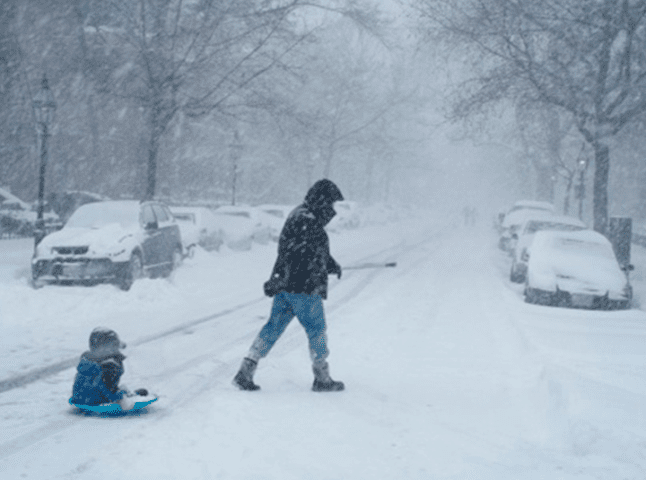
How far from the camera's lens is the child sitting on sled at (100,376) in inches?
238

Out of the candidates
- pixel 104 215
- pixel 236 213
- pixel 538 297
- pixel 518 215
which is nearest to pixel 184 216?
pixel 236 213

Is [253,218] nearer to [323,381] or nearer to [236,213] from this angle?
[236,213]

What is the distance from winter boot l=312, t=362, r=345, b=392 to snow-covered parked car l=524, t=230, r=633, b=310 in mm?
8283

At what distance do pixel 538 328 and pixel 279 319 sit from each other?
17.6ft

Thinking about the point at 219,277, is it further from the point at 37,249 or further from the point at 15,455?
the point at 15,455

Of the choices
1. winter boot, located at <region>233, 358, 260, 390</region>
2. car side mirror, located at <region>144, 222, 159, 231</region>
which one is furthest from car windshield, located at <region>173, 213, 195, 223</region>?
winter boot, located at <region>233, 358, 260, 390</region>

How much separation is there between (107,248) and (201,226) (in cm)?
789

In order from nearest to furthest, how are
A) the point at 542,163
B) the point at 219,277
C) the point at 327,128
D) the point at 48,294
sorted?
1. the point at 48,294
2. the point at 219,277
3. the point at 327,128
4. the point at 542,163

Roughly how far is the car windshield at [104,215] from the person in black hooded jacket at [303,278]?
8.41 meters

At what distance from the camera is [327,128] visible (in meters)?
42.2

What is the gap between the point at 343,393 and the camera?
23.1 feet

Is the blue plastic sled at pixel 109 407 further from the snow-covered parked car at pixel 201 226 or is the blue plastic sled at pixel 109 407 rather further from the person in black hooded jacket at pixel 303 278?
the snow-covered parked car at pixel 201 226

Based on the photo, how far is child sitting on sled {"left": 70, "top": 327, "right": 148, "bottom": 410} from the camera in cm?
605

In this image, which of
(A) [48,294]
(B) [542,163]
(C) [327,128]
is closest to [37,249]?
(A) [48,294]
